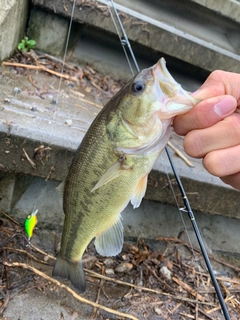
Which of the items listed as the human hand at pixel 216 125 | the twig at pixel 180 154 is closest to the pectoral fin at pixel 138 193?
the human hand at pixel 216 125

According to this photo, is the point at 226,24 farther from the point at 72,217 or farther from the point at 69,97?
the point at 72,217

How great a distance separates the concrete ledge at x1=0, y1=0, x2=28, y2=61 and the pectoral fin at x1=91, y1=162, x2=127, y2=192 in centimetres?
188

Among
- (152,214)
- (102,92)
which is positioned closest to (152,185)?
(152,214)

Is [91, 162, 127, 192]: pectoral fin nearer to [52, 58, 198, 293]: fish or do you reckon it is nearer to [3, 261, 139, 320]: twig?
[52, 58, 198, 293]: fish

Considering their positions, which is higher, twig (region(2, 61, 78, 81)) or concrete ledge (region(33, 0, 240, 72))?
concrete ledge (region(33, 0, 240, 72))

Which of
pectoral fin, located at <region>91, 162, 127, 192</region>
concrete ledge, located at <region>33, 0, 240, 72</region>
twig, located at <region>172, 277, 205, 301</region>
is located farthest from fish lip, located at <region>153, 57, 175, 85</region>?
concrete ledge, located at <region>33, 0, 240, 72</region>

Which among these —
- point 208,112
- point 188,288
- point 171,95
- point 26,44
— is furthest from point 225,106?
point 26,44

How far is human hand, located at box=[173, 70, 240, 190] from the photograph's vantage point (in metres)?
Answer: 1.31

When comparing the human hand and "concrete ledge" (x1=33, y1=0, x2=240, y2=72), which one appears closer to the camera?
the human hand

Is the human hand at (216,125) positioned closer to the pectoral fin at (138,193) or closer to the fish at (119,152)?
the fish at (119,152)

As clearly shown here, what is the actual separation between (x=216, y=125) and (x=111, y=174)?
0.49 metres

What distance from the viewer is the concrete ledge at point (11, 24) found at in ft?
8.86

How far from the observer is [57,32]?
343 cm

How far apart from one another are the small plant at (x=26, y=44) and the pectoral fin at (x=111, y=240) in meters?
2.23
